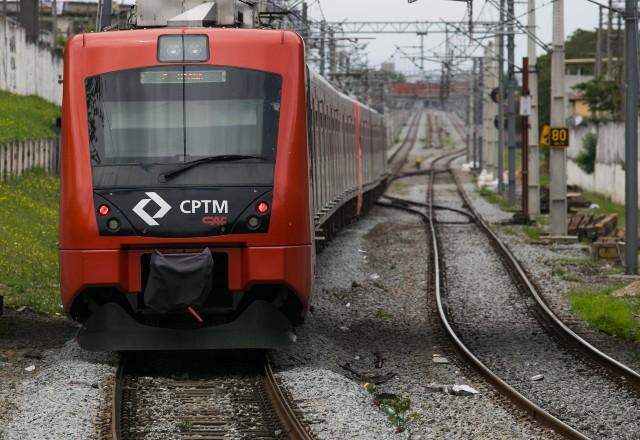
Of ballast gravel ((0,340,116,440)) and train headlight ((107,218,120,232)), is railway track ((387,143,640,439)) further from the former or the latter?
train headlight ((107,218,120,232))

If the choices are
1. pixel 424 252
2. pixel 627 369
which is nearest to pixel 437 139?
pixel 424 252

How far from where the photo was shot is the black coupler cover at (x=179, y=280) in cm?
1116

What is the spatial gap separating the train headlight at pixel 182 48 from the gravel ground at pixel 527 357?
4.02 metres

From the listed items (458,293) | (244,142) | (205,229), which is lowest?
(458,293)

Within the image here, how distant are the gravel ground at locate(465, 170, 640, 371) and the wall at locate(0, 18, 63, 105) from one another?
694 inches

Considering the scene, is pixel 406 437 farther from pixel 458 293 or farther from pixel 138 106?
pixel 458 293

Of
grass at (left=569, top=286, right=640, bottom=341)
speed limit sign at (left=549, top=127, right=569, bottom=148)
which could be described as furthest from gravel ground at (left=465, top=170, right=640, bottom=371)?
speed limit sign at (left=549, top=127, right=569, bottom=148)

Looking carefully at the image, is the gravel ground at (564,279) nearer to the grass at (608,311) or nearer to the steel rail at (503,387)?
the grass at (608,311)

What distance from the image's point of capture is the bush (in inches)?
2021

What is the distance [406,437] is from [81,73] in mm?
4549

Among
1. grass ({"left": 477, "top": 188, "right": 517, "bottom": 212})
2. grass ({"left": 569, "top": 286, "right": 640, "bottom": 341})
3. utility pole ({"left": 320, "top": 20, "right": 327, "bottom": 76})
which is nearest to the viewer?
grass ({"left": 569, "top": 286, "right": 640, "bottom": 341})

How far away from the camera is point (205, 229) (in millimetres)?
11312

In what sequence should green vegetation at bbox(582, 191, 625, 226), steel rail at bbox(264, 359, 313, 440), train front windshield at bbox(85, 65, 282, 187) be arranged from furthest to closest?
green vegetation at bbox(582, 191, 625, 226), train front windshield at bbox(85, 65, 282, 187), steel rail at bbox(264, 359, 313, 440)

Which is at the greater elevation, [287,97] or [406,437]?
[287,97]
